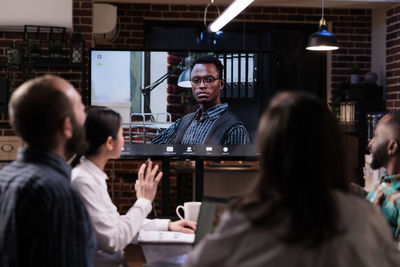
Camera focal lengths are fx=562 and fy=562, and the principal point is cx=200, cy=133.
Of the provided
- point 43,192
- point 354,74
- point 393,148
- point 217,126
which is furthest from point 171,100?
point 43,192

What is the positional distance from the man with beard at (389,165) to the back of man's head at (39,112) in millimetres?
1217

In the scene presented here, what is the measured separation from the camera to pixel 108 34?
6016 millimetres

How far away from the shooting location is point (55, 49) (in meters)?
4.80

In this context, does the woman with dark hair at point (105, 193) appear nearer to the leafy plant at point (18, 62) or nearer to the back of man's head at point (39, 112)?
the back of man's head at point (39, 112)

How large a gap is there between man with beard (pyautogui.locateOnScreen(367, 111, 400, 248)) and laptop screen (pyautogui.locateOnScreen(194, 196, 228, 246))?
2.04 ft

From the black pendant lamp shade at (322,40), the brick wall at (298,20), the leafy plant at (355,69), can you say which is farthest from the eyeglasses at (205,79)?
the leafy plant at (355,69)

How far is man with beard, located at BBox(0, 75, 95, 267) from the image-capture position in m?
1.32

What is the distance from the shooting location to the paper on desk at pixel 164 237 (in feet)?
7.38

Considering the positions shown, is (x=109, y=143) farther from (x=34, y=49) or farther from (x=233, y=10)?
(x=34, y=49)

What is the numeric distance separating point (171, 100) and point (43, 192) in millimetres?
3232

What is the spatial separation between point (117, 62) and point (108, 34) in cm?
152

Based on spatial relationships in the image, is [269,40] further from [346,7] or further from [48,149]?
[48,149]

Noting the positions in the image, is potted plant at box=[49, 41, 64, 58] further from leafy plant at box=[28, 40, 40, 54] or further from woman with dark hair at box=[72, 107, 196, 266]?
woman with dark hair at box=[72, 107, 196, 266]

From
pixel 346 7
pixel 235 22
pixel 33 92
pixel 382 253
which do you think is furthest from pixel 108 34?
pixel 382 253
